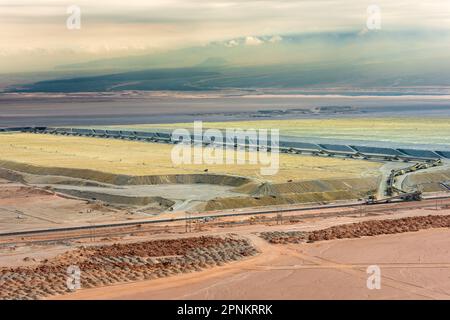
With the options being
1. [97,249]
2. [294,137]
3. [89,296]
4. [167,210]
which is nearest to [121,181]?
[167,210]

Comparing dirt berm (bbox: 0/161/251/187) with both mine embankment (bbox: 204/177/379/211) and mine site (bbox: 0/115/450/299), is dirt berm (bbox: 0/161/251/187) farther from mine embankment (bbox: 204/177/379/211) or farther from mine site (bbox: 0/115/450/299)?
mine embankment (bbox: 204/177/379/211)

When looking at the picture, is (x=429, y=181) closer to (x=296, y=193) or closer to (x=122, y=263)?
(x=296, y=193)

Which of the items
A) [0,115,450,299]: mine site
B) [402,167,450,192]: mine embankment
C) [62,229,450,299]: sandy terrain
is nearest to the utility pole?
[0,115,450,299]: mine site

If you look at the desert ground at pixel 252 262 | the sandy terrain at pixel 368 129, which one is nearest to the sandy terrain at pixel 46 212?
the desert ground at pixel 252 262

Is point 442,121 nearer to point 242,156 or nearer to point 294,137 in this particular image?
point 294,137

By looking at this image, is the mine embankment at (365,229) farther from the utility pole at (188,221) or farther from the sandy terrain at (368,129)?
the sandy terrain at (368,129)

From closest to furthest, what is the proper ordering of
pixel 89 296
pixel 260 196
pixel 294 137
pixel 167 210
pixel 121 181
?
pixel 89 296, pixel 167 210, pixel 260 196, pixel 121 181, pixel 294 137
